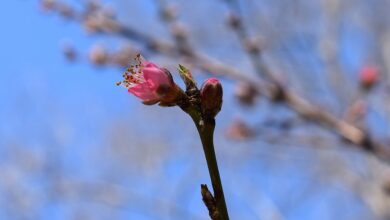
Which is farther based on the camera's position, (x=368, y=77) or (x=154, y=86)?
(x=368, y=77)

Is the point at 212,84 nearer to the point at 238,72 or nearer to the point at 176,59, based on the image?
the point at 238,72

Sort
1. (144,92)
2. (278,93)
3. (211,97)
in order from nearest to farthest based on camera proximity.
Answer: (211,97) < (144,92) < (278,93)

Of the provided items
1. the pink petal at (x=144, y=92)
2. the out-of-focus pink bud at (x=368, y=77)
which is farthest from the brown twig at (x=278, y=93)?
the pink petal at (x=144, y=92)

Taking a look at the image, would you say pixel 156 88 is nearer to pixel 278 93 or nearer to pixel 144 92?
pixel 144 92

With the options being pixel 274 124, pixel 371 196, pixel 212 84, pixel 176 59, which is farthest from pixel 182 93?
pixel 371 196

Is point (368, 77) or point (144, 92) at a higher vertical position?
point (368, 77)

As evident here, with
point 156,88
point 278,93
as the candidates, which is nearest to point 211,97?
point 156,88

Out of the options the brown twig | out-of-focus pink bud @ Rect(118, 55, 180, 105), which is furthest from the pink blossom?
the brown twig
